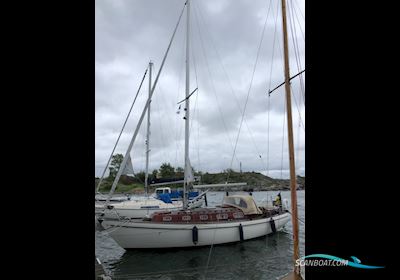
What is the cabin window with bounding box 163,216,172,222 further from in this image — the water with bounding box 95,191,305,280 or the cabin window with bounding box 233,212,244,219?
the cabin window with bounding box 233,212,244,219

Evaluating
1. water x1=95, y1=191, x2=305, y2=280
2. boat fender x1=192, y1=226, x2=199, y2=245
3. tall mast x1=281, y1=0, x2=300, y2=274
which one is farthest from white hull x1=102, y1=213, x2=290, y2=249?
tall mast x1=281, y1=0, x2=300, y2=274

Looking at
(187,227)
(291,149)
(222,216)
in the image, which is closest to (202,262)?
(187,227)

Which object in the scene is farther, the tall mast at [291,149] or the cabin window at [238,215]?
the cabin window at [238,215]

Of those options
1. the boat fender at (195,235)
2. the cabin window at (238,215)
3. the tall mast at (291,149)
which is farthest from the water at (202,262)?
the tall mast at (291,149)

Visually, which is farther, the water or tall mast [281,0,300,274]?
the water

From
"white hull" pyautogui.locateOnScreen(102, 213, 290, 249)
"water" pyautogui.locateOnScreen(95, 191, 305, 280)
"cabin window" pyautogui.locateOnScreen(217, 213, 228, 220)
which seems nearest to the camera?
"water" pyautogui.locateOnScreen(95, 191, 305, 280)

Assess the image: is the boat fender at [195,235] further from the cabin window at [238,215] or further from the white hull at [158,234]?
the cabin window at [238,215]

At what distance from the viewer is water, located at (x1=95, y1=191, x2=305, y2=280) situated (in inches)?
401

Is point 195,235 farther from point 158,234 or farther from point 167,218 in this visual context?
point 158,234

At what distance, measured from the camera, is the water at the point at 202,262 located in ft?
33.4

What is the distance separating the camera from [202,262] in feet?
38.2
